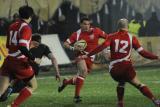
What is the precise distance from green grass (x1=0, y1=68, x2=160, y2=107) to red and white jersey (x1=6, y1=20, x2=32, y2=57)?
8.77 feet

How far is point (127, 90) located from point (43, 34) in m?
10.4

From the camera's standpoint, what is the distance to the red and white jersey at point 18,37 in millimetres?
13114

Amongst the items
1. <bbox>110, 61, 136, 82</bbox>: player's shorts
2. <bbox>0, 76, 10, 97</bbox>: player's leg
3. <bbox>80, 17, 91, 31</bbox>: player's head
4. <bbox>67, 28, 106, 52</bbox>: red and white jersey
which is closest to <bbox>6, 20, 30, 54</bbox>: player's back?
<bbox>0, 76, 10, 97</bbox>: player's leg

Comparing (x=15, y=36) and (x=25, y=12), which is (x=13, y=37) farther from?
(x=25, y=12)

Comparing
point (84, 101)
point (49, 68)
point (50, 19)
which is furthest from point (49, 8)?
point (84, 101)

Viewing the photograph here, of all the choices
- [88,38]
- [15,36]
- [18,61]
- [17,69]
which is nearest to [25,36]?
[15,36]

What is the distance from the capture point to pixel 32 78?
44.5 ft

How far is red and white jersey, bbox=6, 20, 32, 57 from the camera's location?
13114mm

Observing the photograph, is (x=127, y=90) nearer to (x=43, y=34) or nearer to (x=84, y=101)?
(x=84, y=101)

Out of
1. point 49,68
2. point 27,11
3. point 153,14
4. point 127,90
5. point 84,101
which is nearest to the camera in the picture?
point 27,11

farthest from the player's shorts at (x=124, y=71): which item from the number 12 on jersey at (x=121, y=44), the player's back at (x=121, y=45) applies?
the number 12 on jersey at (x=121, y=44)

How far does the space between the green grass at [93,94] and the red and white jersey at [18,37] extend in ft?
8.77

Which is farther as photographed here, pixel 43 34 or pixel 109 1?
pixel 109 1

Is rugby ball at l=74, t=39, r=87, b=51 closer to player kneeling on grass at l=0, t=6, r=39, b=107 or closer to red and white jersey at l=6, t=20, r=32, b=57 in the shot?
player kneeling on grass at l=0, t=6, r=39, b=107
